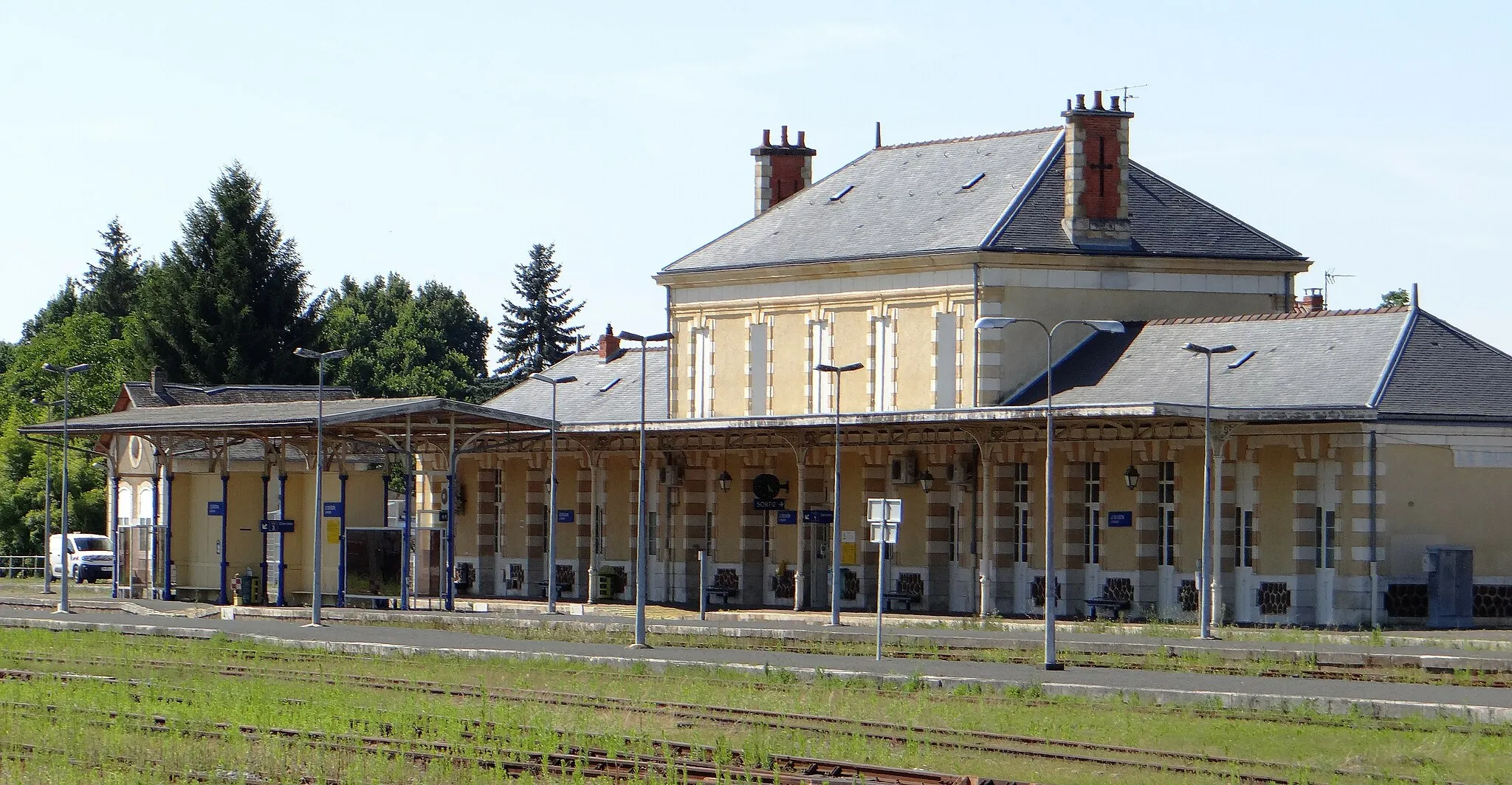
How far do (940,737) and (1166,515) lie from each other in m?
20.2

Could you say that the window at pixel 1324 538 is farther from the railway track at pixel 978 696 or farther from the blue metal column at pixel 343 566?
the blue metal column at pixel 343 566

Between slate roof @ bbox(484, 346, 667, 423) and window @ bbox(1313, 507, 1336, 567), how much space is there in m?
17.2

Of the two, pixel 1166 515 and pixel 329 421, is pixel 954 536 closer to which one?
pixel 1166 515

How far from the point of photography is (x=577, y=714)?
23.0 meters

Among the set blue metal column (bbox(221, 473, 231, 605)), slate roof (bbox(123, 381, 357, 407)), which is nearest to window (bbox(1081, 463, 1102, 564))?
blue metal column (bbox(221, 473, 231, 605))

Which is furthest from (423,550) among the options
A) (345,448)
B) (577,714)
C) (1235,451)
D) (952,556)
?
(577,714)

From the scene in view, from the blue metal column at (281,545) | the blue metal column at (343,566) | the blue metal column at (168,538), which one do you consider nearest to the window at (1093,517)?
the blue metal column at (343,566)

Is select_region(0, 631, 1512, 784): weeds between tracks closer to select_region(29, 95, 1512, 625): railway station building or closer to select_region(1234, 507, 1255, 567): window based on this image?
select_region(29, 95, 1512, 625): railway station building

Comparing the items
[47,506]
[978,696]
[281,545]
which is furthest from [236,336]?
[978,696]

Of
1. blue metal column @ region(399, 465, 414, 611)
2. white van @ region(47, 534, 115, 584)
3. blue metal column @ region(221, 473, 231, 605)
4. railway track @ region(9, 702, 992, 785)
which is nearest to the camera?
railway track @ region(9, 702, 992, 785)

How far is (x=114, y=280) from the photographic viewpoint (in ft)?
354

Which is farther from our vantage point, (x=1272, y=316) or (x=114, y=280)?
(x=114, y=280)

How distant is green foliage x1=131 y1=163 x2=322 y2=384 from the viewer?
78188 millimetres

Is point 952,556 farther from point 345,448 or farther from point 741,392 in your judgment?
point 345,448
